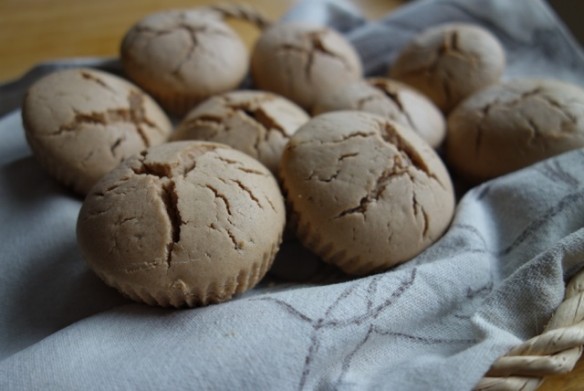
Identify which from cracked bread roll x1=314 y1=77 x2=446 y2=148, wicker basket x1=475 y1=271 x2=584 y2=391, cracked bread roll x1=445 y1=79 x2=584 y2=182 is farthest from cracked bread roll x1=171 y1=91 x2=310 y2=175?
wicker basket x1=475 y1=271 x2=584 y2=391

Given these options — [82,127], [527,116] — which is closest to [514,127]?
[527,116]

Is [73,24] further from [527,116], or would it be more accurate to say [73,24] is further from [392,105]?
[527,116]

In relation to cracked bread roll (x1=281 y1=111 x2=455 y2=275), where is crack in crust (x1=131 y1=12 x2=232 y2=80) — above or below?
above

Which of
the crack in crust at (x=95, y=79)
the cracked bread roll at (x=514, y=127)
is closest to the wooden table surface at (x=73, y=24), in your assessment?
the crack in crust at (x=95, y=79)

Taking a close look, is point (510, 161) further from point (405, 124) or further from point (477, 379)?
point (477, 379)

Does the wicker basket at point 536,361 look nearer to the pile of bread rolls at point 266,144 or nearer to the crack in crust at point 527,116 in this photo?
the pile of bread rolls at point 266,144

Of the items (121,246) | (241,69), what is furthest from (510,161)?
(121,246)

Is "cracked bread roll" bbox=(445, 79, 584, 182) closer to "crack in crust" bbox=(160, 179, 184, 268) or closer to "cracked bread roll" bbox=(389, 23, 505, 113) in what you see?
"cracked bread roll" bbox=(389, 23, 505, 113)
